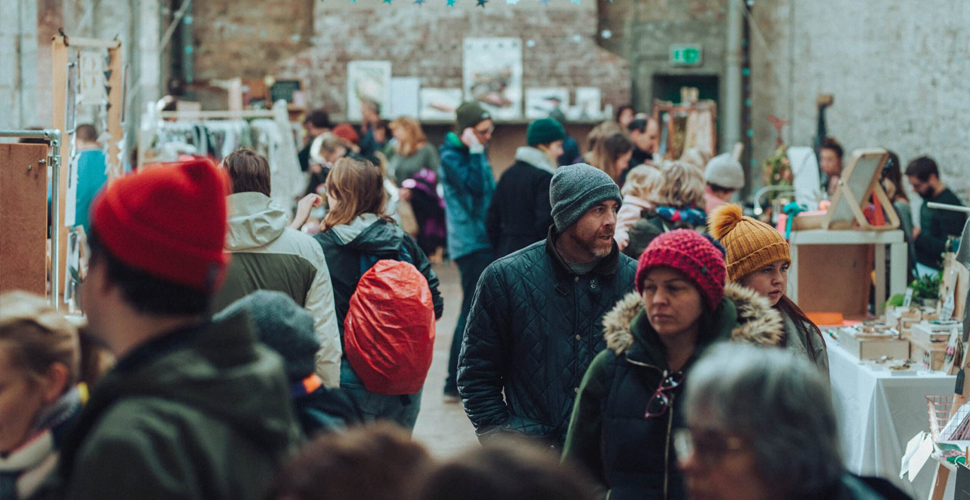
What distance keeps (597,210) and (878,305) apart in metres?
2.80

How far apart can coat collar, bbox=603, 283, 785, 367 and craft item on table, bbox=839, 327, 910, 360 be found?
2211 millimetres

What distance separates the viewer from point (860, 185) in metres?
5.66

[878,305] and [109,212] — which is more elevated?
[109,212]

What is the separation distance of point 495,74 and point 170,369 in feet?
47.4

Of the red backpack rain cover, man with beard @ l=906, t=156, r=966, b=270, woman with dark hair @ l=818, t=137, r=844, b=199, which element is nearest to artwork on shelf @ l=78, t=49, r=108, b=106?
the red backpack rain cover

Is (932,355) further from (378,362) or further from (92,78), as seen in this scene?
(92,78)

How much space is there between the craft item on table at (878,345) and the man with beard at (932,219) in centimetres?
249

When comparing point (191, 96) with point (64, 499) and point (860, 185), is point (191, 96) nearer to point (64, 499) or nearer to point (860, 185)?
point (860, 185)

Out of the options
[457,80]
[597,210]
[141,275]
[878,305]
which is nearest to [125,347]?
[141,275]

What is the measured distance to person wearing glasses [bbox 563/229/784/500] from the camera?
2.33 m

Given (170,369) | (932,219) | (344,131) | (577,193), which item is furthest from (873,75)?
(170,369)

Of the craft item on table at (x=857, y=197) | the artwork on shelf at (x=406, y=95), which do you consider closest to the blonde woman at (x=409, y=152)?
the artwork on shelf at (x=406, y=95)

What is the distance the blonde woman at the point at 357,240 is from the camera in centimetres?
393

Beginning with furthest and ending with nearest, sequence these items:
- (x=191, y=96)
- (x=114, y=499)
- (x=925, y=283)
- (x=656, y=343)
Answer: (x=191, y=96) → (x=925, y=283) → (x=656, y=343) → (x=114, y=499)
